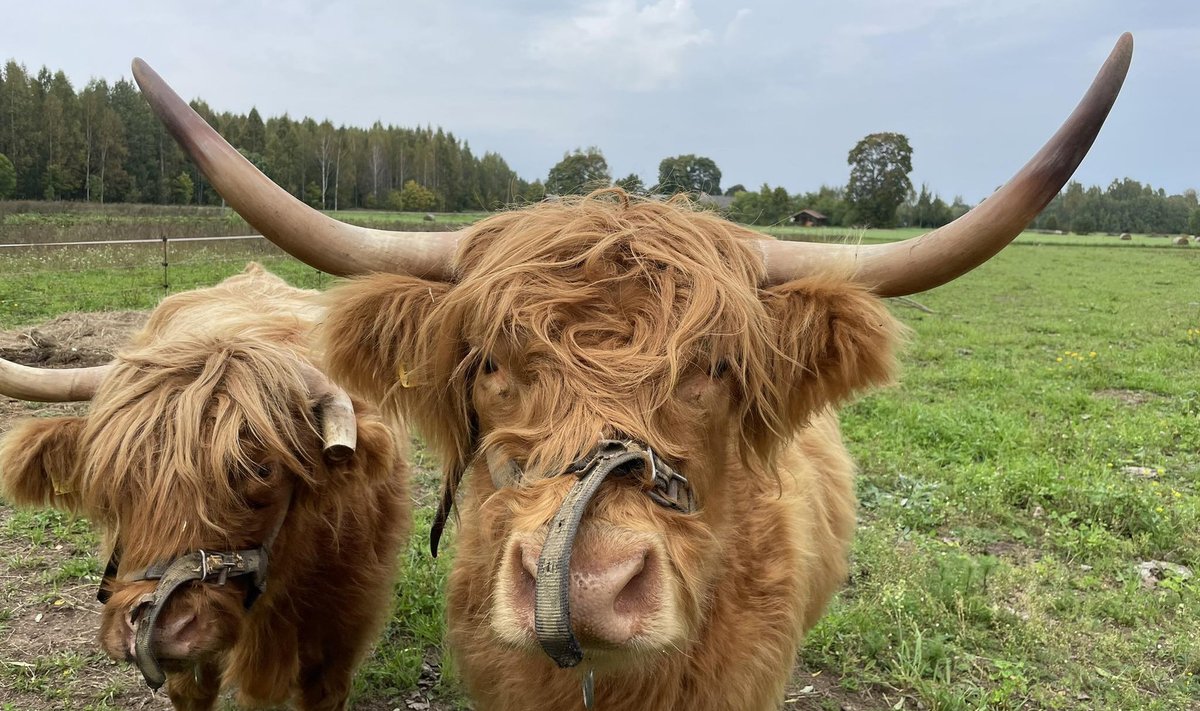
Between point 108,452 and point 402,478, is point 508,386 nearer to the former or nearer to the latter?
point 108,452

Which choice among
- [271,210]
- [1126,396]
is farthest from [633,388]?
[1126,396]

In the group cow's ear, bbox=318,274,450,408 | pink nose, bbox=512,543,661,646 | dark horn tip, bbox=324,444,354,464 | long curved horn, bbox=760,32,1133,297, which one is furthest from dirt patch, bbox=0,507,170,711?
long curved horn, bbox=760,32,1133,297

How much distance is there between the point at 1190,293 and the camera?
19.3 meters

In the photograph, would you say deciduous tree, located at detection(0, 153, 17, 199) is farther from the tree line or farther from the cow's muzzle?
the cow's muzzle

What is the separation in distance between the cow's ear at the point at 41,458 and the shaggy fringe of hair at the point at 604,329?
1229mm

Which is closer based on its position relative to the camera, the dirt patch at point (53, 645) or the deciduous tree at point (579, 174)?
the deciduous tree at point (579, 174)

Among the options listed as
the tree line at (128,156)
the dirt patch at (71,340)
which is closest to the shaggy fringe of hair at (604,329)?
the dirt patch at (71,340)

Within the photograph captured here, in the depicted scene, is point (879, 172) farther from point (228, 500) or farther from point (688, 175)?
point (228, 500)

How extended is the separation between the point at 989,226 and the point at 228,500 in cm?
241

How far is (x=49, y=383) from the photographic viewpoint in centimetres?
291

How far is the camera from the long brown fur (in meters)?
1.70

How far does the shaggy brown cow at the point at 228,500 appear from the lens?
7.47 feet

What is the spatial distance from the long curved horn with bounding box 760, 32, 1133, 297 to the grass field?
0.31 meters

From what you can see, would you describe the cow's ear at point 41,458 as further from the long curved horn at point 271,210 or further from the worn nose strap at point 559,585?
the worn nose strap at point 559,585
